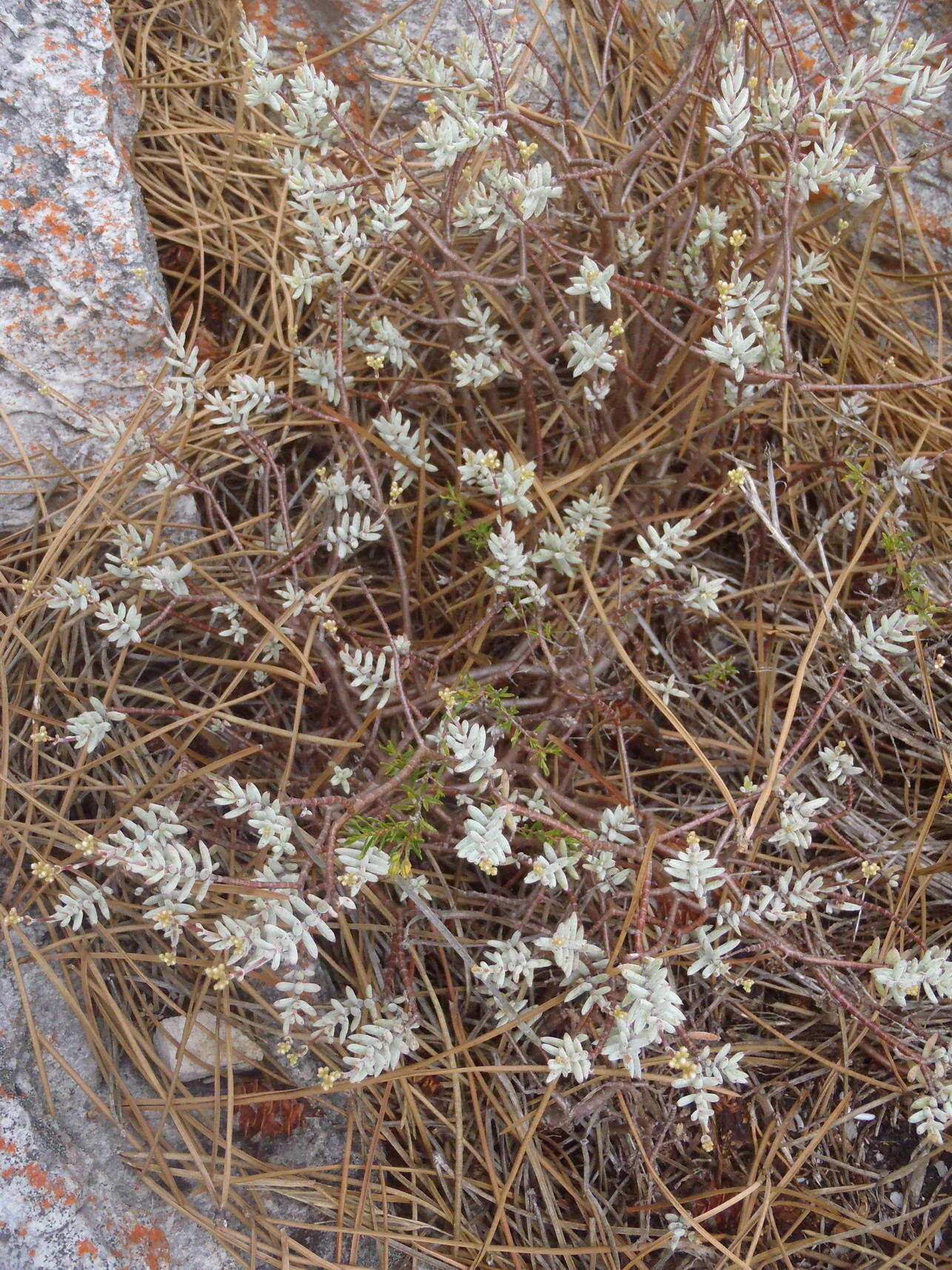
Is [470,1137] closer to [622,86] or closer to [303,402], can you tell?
[303,402]

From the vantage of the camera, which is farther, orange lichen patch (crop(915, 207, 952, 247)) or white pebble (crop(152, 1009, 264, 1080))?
orange lichen patch (crop(915, 207, 952, 247))

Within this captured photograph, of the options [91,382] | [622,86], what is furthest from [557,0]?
[91,382]

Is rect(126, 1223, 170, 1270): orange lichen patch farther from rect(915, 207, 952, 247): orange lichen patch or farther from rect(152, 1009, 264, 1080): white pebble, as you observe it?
rect(915, 207, 952, 247): orange lichen patch

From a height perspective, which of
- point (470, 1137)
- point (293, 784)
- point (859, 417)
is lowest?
point (470, 1137)

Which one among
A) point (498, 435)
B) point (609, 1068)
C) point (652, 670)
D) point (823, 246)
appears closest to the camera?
point (609, 1068)

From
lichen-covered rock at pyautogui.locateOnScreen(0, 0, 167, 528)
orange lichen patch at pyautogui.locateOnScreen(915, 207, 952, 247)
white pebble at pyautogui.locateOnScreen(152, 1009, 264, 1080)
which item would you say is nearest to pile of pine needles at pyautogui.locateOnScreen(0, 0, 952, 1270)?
white pebble at pyautogui.locateOnScreen(152, 1009, 264, 1080)

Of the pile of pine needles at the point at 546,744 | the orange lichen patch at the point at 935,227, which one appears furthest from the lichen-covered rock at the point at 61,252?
the orange lichen patch at the point at 935,227

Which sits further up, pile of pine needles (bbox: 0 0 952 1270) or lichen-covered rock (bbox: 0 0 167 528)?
lichen-covered rock (bbox: 0 0 167 528)

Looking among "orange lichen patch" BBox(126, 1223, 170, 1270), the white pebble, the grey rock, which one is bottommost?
"orange lichen patch" BBox(126, 1223, 170, 1270)
